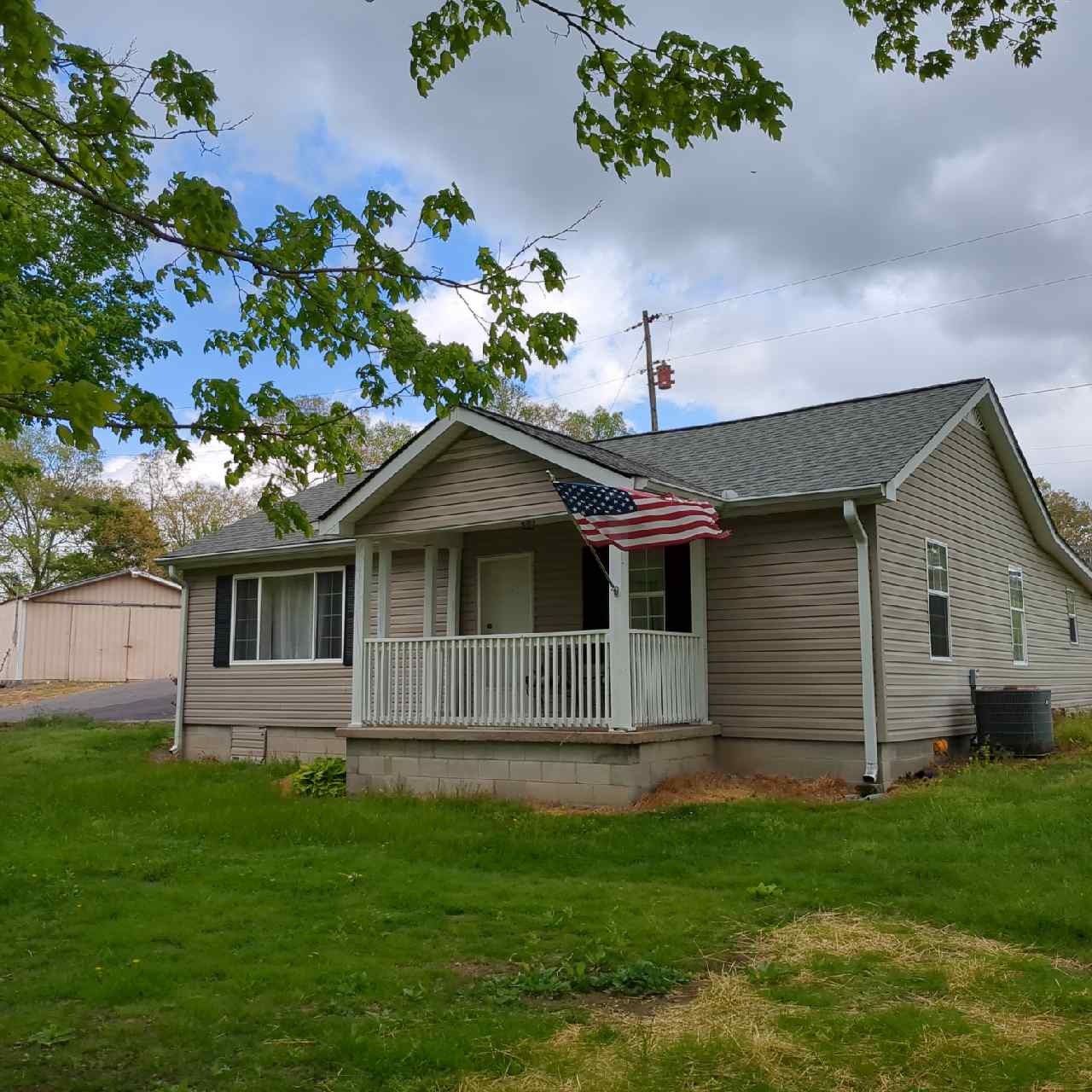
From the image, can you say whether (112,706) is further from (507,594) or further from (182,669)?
(507,594)

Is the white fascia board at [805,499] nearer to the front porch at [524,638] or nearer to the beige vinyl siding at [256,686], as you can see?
the front porch at [524,638]

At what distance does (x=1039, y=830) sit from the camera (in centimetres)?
809

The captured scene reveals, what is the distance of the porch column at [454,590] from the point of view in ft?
45.7

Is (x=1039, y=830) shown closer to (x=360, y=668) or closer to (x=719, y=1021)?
(x=719, y=1021)

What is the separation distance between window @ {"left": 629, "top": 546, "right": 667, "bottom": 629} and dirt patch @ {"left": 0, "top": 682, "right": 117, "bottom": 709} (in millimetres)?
19507

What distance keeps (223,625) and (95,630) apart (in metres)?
21.0

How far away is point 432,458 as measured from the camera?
12.2m

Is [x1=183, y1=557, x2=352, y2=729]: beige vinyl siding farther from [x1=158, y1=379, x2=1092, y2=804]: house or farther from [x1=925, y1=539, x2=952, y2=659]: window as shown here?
[x1=925, y1=539, x2=952, y2=659]: window

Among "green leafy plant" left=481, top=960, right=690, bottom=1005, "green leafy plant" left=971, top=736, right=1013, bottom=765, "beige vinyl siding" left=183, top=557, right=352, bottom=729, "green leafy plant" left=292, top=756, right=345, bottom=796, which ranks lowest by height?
"green leafy plant" left=481, top=960, right=690, bottom=1005

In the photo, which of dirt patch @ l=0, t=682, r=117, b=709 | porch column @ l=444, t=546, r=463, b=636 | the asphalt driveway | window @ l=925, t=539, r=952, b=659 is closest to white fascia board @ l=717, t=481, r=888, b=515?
window @ l=925, t=539, r=952, b=659

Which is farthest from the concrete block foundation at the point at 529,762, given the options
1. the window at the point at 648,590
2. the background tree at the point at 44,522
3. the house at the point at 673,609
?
the background tree at the point at 44,522

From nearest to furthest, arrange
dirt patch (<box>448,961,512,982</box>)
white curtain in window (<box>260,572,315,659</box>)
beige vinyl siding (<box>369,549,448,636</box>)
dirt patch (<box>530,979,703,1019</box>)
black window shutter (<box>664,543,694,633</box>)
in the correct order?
dirt patch (<box>530,979,703,1019</box>)
dirt patch (<box>448,961,512,982</box>)
black window shutter (<box>664,543,694,633</box>)
beige vinyl siding (<box>369,549,448,636</box>)
white curtain in window (<box>260,572,315,659</box>)

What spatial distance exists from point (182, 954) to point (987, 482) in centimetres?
1286

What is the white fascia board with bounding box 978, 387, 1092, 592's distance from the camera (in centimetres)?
1459
